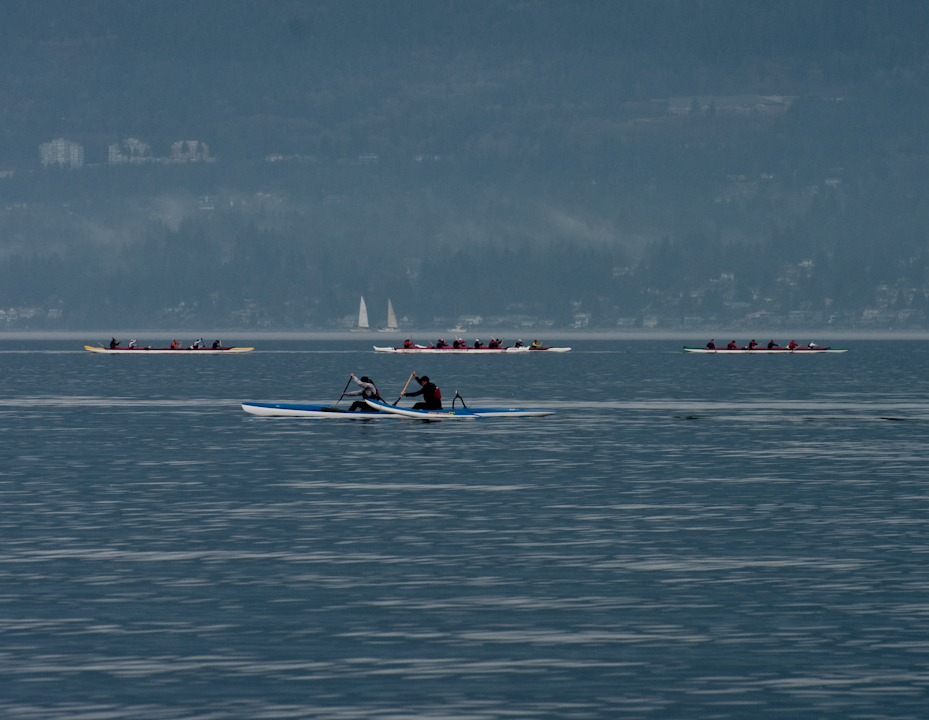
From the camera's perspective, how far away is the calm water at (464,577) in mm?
20078

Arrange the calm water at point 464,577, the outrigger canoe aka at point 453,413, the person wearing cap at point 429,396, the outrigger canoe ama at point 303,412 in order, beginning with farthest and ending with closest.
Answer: the outrigger canoe ama at point 303,412
the outrigger canoe aka at point 453,413
the person wearing cap at point 429,396
the calm water at point 464,577

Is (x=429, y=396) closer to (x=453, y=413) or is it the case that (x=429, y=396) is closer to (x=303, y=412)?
(x=453, y=413)

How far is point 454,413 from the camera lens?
245 ft

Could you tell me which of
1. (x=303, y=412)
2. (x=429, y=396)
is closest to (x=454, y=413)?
(x=429, y=396)

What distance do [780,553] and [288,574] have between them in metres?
10.2

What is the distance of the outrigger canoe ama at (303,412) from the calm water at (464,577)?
10297mm

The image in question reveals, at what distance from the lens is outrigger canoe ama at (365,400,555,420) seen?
72.6 m

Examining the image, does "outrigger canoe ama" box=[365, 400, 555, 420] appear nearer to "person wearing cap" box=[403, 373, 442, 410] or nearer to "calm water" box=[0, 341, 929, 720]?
"person wearing cap" box=[403, 373, 442, 410]

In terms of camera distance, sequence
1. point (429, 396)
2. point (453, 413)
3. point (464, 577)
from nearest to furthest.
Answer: point (464, 577) < point (429, 396) < point (453, 413)

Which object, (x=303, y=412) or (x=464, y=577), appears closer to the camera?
(x=464, y=577)

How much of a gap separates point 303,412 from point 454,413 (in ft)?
25.4

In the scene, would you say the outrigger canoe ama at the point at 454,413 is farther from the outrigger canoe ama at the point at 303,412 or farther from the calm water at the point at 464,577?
the calm water at the point at 464,577

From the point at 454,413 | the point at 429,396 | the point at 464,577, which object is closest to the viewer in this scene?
the point at 464,577

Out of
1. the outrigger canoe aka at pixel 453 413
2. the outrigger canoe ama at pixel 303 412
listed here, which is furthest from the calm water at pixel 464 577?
the outrigger canoe ama at pixel 303 412
